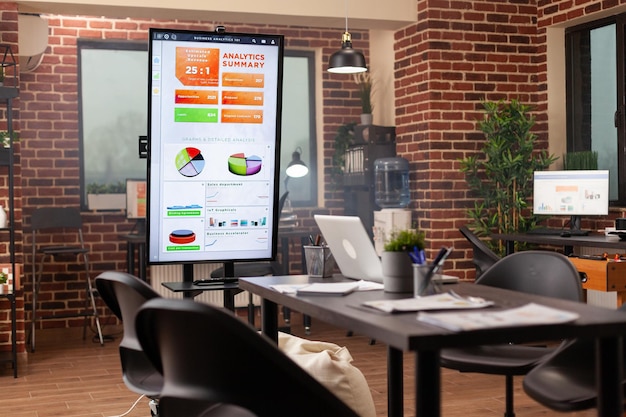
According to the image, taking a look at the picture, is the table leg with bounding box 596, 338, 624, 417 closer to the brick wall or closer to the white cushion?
the white cushion

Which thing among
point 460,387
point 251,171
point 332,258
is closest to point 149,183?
point 251,171

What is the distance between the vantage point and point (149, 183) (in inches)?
158

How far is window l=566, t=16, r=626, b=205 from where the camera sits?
672 cm

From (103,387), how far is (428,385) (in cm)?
392

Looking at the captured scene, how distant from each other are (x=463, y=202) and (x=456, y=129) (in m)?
0.57

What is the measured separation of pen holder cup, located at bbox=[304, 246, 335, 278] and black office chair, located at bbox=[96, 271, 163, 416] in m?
0.69

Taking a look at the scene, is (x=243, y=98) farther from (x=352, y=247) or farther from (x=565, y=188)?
(x=565, y=188)

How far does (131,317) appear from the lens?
2875 mm

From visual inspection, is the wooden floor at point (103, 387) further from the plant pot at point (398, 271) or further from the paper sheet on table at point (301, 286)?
the plant pot at point (398, 271)

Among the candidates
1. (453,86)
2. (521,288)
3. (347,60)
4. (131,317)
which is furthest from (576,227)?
(131,317)

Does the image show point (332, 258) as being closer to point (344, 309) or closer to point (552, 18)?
point (344, 309)

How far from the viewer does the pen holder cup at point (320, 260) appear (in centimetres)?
328

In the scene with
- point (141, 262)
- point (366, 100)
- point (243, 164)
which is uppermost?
point (366, 100)

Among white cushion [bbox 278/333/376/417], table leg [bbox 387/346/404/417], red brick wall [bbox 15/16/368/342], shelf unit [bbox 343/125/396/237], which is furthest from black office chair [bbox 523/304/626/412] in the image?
red brick wall [bbox 15/16/368/342]
